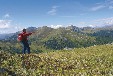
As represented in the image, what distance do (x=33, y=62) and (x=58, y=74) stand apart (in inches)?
220

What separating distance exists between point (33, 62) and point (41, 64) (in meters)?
1.23

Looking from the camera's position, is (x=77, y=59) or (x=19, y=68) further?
(x=77, y=59)

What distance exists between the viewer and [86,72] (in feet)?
81.4

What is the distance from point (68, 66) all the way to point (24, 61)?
5666mm

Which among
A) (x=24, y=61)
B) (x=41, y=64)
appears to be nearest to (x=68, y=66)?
(x=41, y=64)

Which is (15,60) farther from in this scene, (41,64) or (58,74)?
(58,74)

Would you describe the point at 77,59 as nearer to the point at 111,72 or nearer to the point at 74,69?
the point at 74,69

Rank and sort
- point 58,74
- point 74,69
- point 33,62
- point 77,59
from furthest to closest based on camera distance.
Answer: point 77,59 → point 33,62 → point 74,69 → point 58,74

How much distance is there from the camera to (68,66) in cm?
2834

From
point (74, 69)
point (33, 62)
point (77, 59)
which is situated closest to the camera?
point (74, 69)

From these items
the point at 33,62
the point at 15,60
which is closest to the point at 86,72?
the point at 33,62

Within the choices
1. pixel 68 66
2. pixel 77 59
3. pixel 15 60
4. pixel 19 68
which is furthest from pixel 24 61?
pixel 77 59

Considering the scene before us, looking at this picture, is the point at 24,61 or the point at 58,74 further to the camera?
the point at 24,61

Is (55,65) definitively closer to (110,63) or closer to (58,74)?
(58,74)
